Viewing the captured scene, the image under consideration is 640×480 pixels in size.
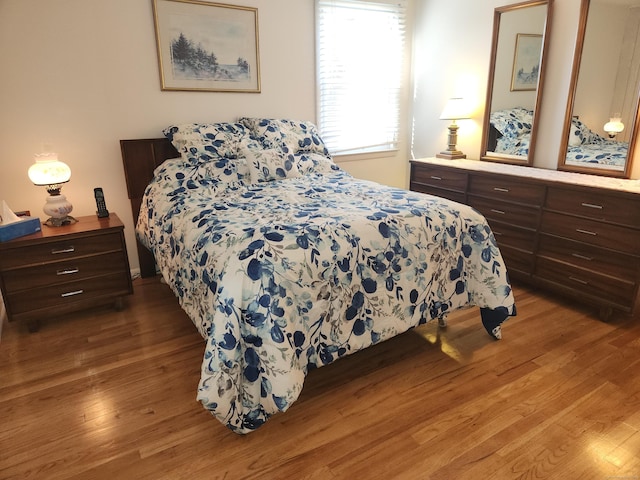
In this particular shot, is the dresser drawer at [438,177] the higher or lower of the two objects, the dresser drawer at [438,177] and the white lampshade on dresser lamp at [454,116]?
the lower

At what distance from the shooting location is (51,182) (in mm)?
2471

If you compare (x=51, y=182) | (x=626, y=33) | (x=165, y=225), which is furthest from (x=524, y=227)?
(x=51, y=182)

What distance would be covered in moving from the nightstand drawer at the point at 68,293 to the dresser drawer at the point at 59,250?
0.54 feet

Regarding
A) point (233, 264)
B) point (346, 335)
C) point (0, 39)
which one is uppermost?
point (0, 39)

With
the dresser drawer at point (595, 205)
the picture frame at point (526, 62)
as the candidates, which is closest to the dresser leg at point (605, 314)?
the dresser drawer at point (595, 205)

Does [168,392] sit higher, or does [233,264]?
[233,264]

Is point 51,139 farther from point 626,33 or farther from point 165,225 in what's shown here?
point 626,33

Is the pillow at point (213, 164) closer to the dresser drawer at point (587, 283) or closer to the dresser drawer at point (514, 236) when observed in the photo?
the dresser drawer at point (514, 236)

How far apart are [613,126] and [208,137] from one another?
265cm

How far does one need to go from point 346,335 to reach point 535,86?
2.44 m

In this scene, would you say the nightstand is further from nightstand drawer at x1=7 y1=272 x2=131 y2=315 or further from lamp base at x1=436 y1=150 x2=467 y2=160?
lamp base at x1=436 y1=150 x2=467 y2=160

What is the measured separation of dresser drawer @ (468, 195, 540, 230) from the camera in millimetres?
2729

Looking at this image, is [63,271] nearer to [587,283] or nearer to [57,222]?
[57,222]

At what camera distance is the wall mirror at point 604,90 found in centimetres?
252
